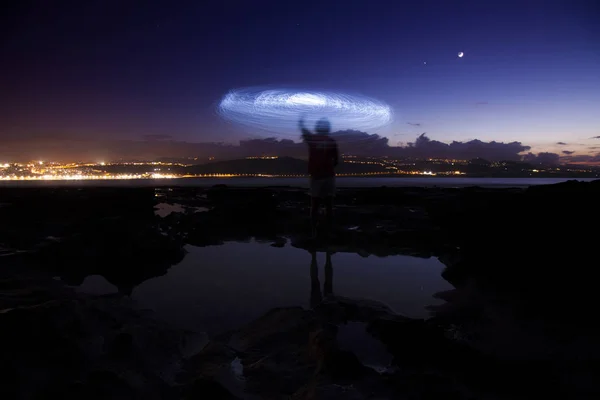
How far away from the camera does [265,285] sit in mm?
5137

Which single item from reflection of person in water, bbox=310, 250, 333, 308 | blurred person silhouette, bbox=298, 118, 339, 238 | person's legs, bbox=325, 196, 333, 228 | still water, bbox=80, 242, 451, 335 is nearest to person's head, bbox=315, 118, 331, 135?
blurred person silhouette, bbox=298, 118, 339, 238

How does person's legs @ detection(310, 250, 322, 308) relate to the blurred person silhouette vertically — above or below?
below

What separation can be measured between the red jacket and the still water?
2284mm

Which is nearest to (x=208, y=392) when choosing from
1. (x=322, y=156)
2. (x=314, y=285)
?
(x=314, y=285)

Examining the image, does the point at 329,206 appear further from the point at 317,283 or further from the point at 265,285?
the point at 265,285

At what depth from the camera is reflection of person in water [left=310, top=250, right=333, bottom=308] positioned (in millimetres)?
4477

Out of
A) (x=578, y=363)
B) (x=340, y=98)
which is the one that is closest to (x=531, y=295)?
(x=578, y=363)

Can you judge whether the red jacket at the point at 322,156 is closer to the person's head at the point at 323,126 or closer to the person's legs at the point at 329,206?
the person's head at the point at 323,126

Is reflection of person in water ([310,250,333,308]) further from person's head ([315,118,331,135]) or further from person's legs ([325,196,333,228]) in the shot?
person's head ([315,118,331,135])

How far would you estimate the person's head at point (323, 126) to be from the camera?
8.01 meters

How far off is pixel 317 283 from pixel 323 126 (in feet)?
14.0

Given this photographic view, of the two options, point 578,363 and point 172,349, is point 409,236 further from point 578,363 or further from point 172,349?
point 172,349

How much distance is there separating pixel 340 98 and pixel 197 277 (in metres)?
15.4

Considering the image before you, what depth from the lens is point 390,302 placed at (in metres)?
4.39
